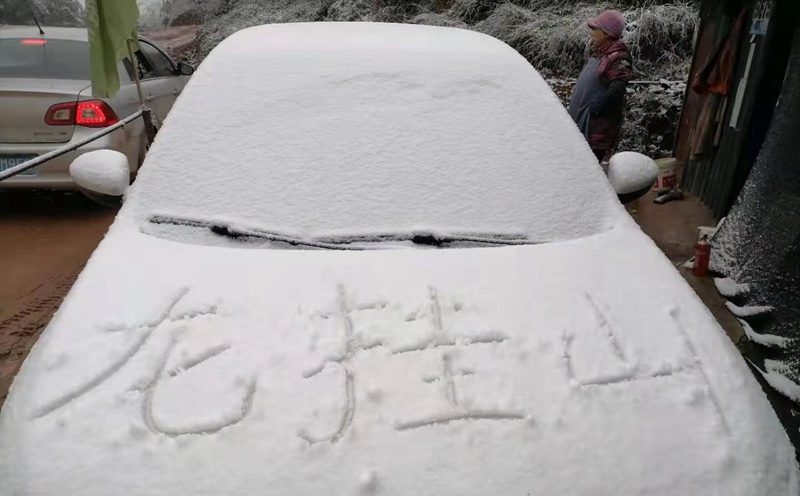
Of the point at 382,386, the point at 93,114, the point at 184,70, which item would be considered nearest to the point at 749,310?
the point at 382,386

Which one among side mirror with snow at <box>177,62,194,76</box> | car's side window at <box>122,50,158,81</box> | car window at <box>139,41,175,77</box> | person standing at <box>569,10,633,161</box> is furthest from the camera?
side mirror with snow at <box>177,62,194,76</box>

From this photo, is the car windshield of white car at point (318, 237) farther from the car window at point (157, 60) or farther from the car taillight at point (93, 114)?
the car window at point (157, 60)

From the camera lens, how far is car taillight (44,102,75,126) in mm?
4516

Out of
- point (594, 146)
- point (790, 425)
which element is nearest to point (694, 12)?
point (594, 146)

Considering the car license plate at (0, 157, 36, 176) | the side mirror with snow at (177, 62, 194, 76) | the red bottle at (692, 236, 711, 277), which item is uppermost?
the side mirror with snow at (177, 62, 194, 76)

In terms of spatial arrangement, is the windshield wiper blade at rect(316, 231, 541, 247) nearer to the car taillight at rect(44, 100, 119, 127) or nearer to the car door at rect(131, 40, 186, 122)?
the car taillight at rect(44, 100, 119, 127)

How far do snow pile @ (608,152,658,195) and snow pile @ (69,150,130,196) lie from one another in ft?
5.92

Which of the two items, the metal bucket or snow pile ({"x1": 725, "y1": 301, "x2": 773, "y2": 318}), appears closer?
snow pile ({"x1": 725, "y1": 301, "x2": 773, "y2": 318})

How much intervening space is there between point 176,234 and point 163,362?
62cm

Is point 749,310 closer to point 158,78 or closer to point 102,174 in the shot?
point 102,174

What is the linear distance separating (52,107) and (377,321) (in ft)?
13.1

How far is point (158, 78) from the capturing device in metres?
5.91

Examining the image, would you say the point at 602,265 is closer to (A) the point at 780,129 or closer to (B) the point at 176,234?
(B) the point at 176,234

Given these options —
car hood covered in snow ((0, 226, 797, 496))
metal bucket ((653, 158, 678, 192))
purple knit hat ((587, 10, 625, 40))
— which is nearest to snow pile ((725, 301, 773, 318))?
car hood covered in snow ((0, 226, 797, 496))
